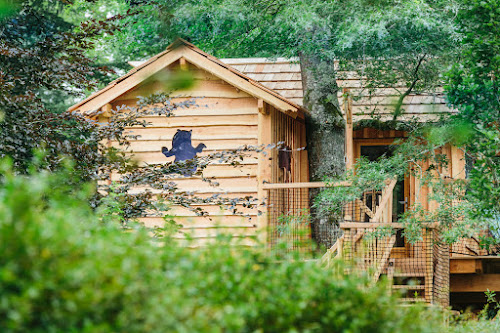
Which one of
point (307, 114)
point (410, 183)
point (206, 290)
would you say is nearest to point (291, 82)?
point (307, 114)

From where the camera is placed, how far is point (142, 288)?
2.40m

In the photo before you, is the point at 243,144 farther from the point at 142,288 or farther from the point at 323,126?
the point at 142,288

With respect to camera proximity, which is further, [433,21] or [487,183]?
[433,21]

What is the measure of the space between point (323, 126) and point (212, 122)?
2.13m

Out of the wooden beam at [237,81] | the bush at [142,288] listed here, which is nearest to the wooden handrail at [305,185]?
the wooden beam at [237,81]

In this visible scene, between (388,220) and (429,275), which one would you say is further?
(388,220)

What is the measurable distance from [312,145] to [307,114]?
595 mm

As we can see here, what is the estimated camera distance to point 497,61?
640 centimetres

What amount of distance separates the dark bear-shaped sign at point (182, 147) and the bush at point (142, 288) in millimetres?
7199

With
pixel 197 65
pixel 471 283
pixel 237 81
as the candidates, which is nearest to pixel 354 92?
pixel 237 81

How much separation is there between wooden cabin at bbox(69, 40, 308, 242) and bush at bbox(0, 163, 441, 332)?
256 inches

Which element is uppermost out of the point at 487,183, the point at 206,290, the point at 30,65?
the point at 30,65

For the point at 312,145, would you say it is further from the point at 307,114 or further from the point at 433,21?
the point at 433,21

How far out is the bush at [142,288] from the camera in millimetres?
2303
